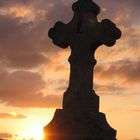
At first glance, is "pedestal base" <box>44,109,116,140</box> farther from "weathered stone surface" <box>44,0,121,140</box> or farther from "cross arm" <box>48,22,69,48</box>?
"cross arm" <box>48,22,69,48</box>

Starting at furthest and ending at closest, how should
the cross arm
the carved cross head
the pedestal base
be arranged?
the cross arm
the carved cross head
the pedestal base

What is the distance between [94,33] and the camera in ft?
26.0

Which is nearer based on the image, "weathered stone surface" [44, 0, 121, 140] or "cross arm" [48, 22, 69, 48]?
"weathered stone surface" [44, 0, 121, 140]

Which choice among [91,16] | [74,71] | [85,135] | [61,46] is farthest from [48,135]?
[91,16]

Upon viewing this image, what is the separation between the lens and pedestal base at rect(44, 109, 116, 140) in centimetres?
740

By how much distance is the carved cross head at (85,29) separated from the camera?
25.4 ft

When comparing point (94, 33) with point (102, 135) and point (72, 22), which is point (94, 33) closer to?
point (72, 22)

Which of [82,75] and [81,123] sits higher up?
[82,75]

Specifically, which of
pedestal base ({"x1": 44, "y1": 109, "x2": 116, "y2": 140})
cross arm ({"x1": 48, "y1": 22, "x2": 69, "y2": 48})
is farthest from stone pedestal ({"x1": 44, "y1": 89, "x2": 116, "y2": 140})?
cross arm ({"x1": 48, "y1": 22, "x2": 69, "y2": 48})

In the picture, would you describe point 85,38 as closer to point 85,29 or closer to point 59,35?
point 85,29

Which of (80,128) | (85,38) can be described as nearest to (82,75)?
(85,38)

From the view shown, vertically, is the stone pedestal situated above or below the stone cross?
below

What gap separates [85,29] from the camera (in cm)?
809

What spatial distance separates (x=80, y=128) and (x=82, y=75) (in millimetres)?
987
